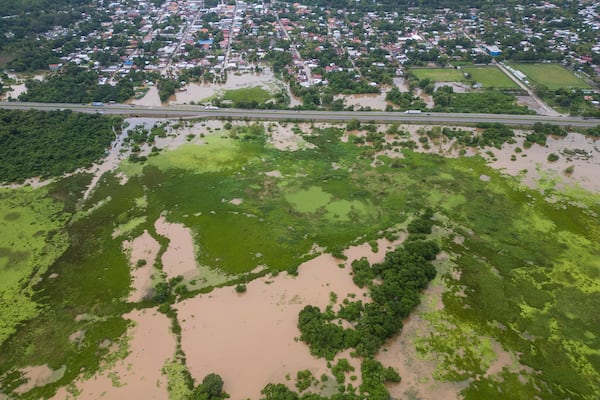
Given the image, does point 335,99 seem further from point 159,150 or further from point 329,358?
point 329,358

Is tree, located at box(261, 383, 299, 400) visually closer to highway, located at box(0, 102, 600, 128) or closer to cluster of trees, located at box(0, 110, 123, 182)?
cluster of trees, located at box(0, 110, 123, 182)

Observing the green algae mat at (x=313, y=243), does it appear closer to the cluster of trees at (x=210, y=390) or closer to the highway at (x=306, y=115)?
the highway at (x=306, y=115)

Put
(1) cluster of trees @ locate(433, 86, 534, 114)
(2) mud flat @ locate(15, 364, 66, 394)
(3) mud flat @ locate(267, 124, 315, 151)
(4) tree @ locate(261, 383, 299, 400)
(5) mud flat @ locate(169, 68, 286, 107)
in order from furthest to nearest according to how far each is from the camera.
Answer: (5) mud flat @ locate(169, 68, 286, 107) → (1) cluster of trees @ locate(433, 86, 534, 114) → (3) mud flat @ locate(267, 124, 315, 151) → (2) mud flat @ locate(15, 364, 66, 394) → (4) tree @ locate(261, 383, 299, 400)

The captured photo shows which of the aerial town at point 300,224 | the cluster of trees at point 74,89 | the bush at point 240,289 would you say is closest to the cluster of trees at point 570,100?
the aerial town at point 300,224

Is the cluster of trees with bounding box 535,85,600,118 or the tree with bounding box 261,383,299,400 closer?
the tree with bounding box 261,383,299,400

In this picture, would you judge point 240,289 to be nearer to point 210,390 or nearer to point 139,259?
point 210,390

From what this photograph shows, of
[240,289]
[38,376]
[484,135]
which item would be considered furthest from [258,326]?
[484,135]

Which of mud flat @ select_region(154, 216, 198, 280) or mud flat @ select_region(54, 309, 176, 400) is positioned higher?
mud flat @ select_region(154, 216, 198, 280)

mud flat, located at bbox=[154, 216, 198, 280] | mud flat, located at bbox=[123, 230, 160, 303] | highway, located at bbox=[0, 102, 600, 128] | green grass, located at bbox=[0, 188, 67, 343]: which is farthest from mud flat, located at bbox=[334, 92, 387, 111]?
green grass, located at bbox=[0, 188, 67, 343]
